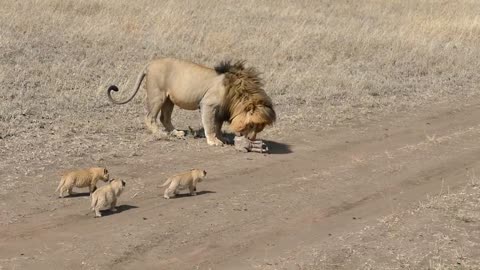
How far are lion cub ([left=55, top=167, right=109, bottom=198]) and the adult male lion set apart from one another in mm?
2875

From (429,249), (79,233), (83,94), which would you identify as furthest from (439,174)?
(83,94)

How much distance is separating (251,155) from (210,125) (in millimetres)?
751

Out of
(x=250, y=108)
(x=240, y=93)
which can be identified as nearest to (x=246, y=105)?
(x=250, y=108)

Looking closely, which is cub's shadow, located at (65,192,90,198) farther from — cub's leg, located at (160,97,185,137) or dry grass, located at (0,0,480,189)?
cub's leg, located at (160,97,185,137)

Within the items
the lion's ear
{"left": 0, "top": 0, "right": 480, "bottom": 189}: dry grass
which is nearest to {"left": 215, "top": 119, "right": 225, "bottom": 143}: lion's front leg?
the lion's ear

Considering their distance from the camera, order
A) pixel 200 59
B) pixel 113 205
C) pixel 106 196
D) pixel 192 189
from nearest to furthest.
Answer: pixel 106 196 → pixel 113 205 → pixel 192 189 → pixel 200 59

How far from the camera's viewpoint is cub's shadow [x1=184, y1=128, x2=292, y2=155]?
36.7 feet

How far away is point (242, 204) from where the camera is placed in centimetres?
857

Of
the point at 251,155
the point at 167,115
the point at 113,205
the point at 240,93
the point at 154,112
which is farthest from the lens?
the point at 167,115

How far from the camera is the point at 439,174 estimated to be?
1032 cm

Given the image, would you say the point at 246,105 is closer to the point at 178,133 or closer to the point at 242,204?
the point at 178,133

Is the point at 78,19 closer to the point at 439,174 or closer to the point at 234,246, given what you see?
the point at 439,174

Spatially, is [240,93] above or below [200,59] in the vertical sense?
above

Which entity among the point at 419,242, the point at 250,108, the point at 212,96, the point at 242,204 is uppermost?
the point at 212,96
